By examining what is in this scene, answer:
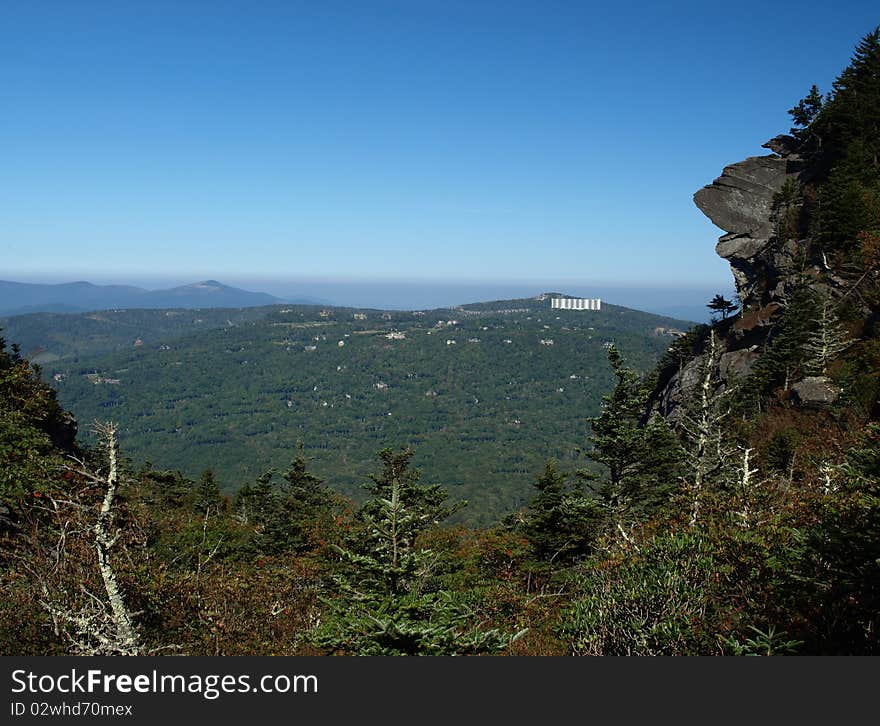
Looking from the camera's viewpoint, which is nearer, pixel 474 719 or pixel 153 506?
pixel 474 719

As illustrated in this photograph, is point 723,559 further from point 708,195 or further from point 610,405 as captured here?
point 708,195

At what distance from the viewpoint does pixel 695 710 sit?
587cm

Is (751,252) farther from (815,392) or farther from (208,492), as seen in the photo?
(208,492)

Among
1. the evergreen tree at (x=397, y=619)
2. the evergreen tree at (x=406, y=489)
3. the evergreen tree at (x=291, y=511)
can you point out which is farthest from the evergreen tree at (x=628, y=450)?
the evergreen tree at (x=291, y=511)

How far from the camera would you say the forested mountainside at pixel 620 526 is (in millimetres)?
8445

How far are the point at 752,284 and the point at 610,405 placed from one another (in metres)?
37.3

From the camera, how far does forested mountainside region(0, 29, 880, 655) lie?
27.7 ft

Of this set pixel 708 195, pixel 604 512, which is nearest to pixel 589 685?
pixel 604 512

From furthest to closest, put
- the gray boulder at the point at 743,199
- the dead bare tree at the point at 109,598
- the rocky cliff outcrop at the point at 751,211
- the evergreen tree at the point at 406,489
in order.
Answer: the gray boulder at the point at 743,199, the rocky cliff outcrop at the point at 751,211, the evergreen tree at the point at 406,489, the dead bare tree at the point at 109,598

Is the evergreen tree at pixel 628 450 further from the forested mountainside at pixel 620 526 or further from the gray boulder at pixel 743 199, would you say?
the gray boulder at pixel 743 199

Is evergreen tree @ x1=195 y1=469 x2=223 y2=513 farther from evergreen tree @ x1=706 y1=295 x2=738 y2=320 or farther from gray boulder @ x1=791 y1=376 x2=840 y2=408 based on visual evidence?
evergreen tree @ x1=706 y1=295 x2=738 y2=320

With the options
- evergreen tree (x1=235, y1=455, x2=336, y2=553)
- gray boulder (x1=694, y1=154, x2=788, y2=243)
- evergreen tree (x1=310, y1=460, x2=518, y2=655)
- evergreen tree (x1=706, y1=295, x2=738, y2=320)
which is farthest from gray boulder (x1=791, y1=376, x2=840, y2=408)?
evergreen tree (x1=310, y1=460, x2=518, y2=655)

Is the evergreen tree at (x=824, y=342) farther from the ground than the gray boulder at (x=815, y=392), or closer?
farther from the ground

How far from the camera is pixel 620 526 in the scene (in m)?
13.1
